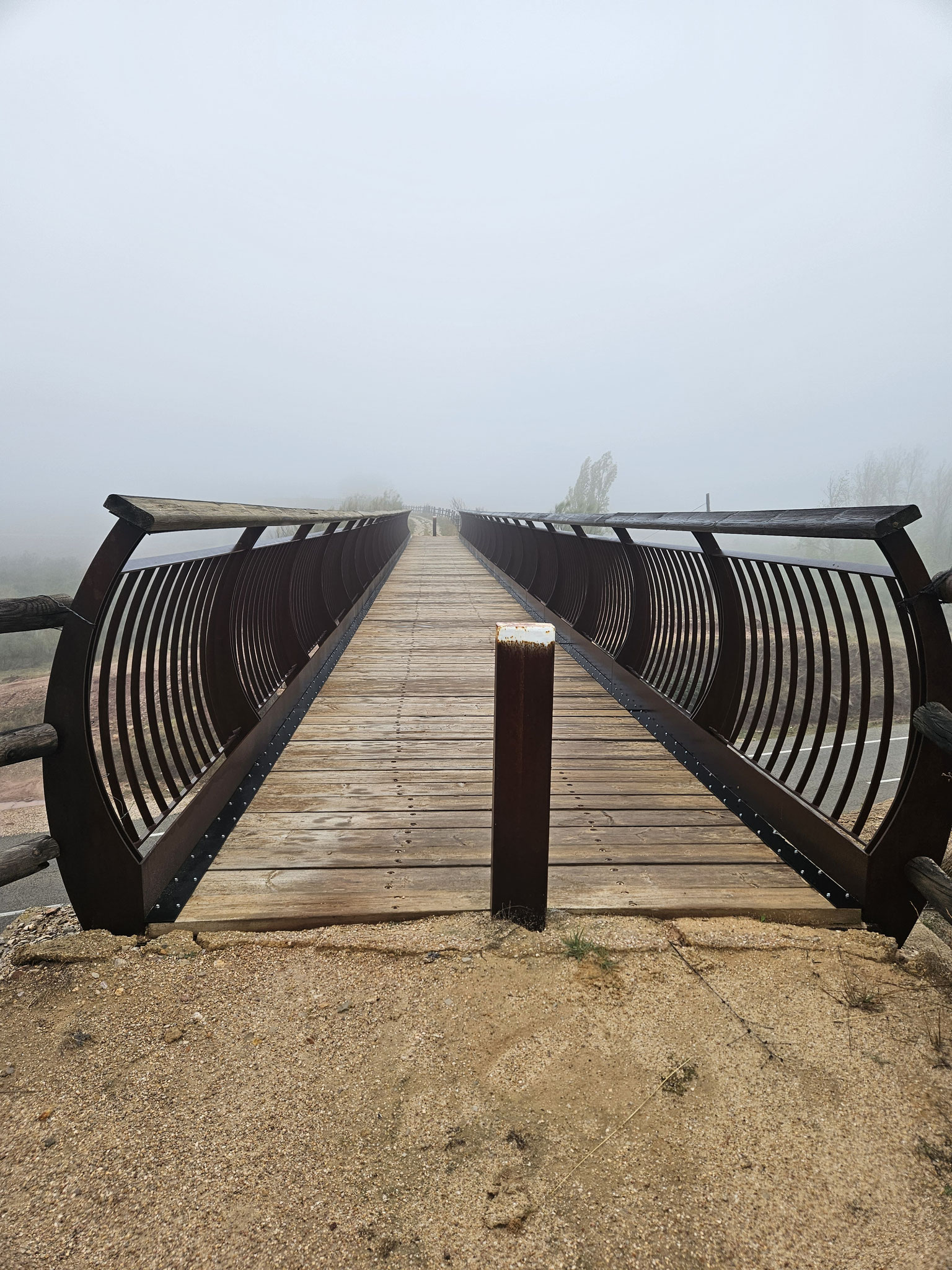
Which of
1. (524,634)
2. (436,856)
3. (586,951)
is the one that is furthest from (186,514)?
(586,951)

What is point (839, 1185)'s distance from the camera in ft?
4.90

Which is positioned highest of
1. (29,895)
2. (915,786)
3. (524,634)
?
(524,634)

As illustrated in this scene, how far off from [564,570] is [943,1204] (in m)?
6.47

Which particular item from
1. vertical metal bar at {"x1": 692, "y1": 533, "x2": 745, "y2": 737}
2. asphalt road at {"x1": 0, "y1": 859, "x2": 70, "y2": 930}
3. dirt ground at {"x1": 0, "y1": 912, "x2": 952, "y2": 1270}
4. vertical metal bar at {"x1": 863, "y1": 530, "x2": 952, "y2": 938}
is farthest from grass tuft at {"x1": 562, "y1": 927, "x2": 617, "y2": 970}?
asphalt road at {"x1": 0, "y1": 859, "x2": 70, "y2": 930}

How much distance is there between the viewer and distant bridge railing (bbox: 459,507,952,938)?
2221mm

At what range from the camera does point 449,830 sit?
10.1 feet

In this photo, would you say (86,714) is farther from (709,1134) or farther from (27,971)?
(709,1134)

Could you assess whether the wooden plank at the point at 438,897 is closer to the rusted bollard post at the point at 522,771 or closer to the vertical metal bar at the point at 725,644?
the rusted bollard post at the point at 522,771

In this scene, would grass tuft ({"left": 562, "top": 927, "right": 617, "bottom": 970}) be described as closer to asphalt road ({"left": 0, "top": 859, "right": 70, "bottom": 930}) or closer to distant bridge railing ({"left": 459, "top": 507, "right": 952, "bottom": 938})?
distant bridge railing ({"left": 459, "top": 507, "right": 952, "bottom": 938})

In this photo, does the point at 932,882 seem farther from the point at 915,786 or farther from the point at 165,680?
the point at 165,680

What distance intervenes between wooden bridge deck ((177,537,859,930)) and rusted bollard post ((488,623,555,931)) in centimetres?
19

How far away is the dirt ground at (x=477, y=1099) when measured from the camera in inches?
54.9

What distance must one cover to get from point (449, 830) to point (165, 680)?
5.17 feet

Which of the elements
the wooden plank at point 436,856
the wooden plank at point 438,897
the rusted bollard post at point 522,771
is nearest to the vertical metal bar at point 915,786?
the wooden plank at point 438,897
